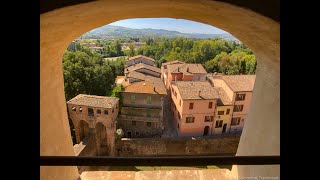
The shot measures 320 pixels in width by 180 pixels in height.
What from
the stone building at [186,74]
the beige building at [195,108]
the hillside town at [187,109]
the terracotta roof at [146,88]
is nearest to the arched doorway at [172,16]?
the beige building at [195,108]

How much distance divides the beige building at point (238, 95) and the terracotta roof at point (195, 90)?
1.55 meters

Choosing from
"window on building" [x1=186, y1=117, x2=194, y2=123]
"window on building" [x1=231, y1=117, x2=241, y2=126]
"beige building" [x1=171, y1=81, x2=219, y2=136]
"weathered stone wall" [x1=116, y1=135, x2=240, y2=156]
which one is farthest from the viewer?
"window on building" [x1=231, y1=117, x2=241, y2=126]

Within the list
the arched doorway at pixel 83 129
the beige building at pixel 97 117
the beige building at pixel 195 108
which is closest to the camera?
the beige building at pixel 97 117

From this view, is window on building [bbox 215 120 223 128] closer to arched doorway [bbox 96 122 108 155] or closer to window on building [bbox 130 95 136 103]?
window on building [bbox 130 95 136 103]

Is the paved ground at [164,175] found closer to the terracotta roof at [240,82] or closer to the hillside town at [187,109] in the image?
the hillside town at [187,109]

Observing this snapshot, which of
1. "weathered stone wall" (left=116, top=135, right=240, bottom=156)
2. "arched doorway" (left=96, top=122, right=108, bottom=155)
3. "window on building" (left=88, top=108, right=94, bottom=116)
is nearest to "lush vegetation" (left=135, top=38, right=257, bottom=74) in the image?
"weathered stone wall" (left=116, top=135, right=240, bottom=156)

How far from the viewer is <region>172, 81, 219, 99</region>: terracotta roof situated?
17719 mm

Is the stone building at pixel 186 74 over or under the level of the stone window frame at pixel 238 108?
Result: over

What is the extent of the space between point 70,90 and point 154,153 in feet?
26.2

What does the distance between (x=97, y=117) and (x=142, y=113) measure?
437 cm

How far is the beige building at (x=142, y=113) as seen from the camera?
729 inches

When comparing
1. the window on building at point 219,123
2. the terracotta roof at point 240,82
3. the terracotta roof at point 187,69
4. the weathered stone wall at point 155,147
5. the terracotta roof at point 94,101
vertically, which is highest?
the terracotta roof at point 187,69

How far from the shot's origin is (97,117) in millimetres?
15023
